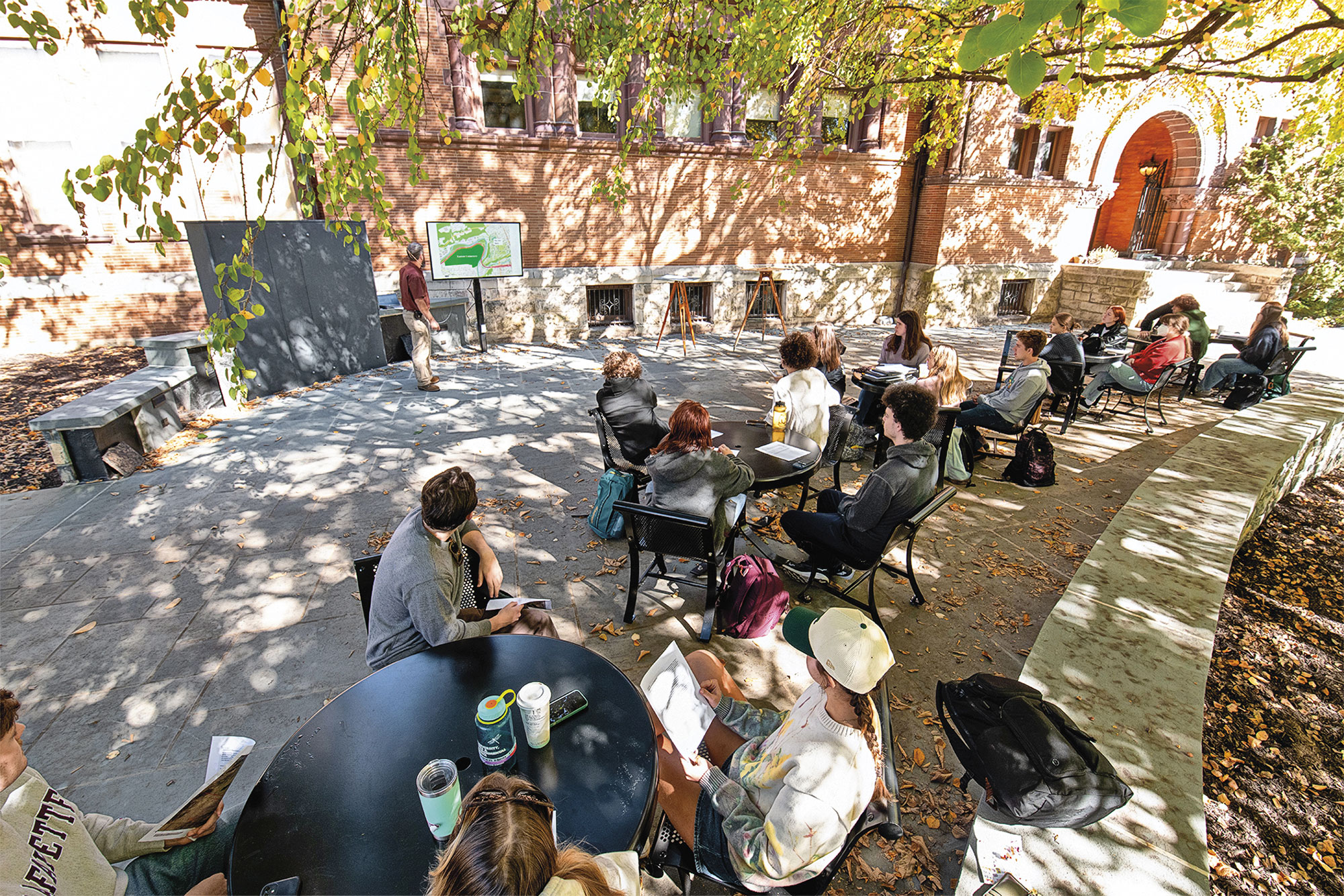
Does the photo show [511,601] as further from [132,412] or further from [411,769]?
[132,412]

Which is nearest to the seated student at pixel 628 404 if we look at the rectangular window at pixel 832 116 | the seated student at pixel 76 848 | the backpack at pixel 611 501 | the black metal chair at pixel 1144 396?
the backpack at pixel 611 501

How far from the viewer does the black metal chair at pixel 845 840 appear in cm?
199

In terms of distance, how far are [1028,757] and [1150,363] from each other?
8.12 metres

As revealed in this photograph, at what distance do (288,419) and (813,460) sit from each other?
22.8 feet

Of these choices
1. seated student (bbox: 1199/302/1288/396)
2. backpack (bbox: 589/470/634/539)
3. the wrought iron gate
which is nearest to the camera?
backpack (bbox: 589/470/634/539)

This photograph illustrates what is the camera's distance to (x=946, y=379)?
19.2ft

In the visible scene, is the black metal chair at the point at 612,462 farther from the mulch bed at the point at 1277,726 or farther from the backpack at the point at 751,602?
the mulch bed at the point at 1277,726

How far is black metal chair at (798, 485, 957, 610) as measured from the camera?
3.82 m

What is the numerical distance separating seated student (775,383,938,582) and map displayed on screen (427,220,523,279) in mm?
9600

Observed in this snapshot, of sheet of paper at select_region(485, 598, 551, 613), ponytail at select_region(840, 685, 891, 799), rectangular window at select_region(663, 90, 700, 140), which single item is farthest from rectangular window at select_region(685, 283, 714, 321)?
ponytail at select_region(840, 685, 891, 799)

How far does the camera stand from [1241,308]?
48.9ft

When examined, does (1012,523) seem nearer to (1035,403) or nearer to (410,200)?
(1035,403)

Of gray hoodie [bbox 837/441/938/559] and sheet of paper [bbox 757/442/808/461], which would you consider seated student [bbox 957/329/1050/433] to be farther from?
gray hoodie [bbox 837/441/938/559]

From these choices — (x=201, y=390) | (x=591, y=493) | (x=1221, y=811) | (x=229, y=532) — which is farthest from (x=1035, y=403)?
(x=201, y=390)
